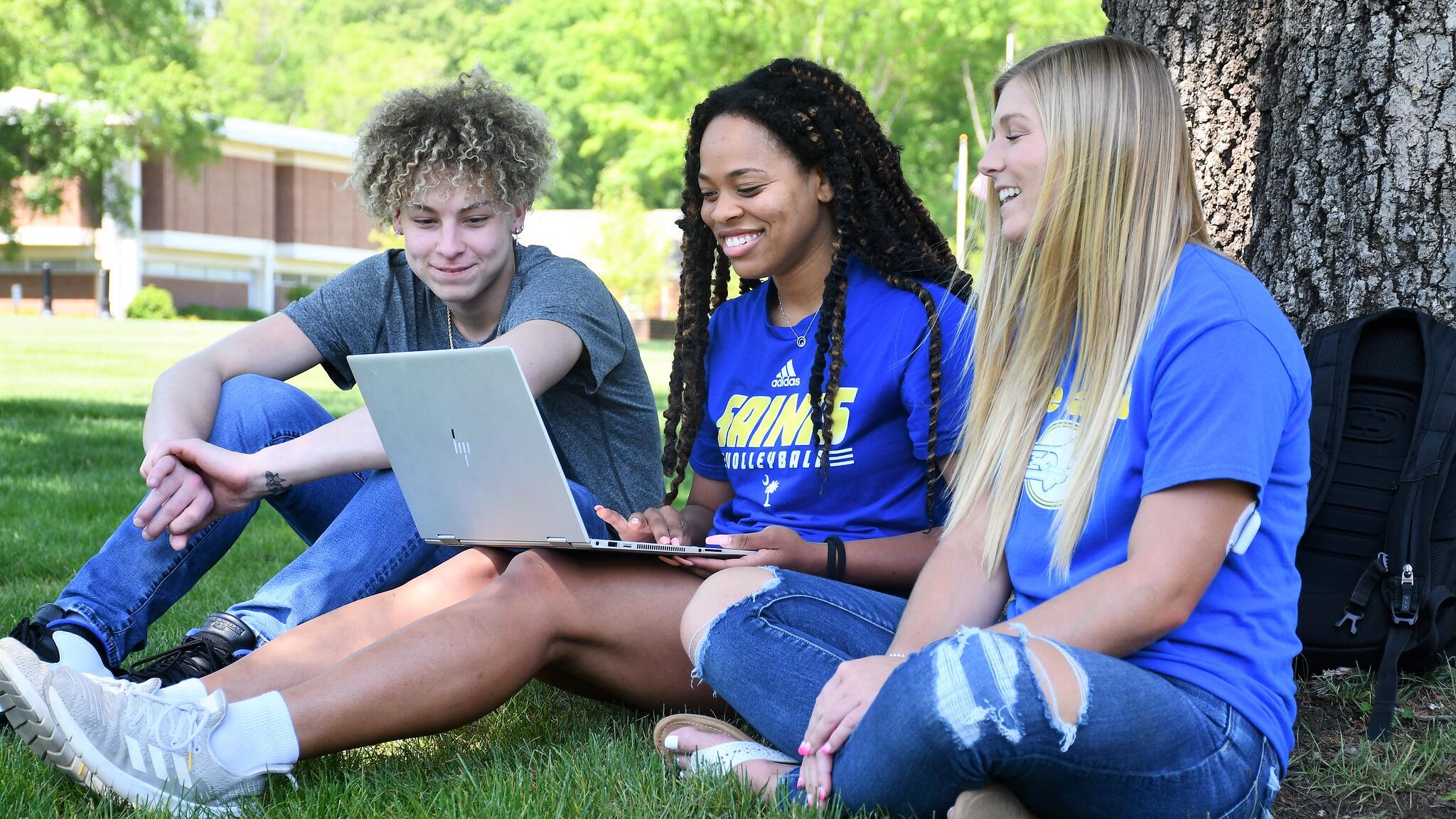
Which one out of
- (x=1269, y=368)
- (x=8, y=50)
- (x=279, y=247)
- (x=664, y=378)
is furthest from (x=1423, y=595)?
(x=279, y=247)

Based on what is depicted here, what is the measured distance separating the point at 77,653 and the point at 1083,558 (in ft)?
7.20

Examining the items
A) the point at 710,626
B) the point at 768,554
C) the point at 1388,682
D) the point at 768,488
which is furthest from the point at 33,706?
the point at 1388,682

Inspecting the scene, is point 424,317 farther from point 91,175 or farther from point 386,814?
point 91,175

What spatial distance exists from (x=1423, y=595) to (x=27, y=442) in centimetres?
766

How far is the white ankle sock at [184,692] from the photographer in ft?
7.97

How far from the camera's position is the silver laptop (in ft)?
8.51

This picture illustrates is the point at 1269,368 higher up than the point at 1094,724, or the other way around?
the point at 1269,368

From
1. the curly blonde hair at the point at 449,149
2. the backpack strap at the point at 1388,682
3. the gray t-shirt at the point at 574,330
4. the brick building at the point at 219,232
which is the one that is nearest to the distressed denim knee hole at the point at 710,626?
the gray t-shirt at the point at 574,330

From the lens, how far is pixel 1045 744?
1935mm

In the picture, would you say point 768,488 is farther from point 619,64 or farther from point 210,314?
point 210,314

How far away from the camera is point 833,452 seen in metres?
2.94

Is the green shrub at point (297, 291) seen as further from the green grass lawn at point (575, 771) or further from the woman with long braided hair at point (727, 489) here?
the woman with long braided hair at point (727, 489)

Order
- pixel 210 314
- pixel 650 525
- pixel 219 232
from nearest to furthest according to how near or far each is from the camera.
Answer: pixel 650 525, pixel 210 314, pixel 219 232

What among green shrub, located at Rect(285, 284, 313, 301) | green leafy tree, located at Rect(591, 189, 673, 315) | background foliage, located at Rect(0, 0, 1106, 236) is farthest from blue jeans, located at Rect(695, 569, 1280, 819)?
green shrub, located at Rect(285, 284, 313, 301)
